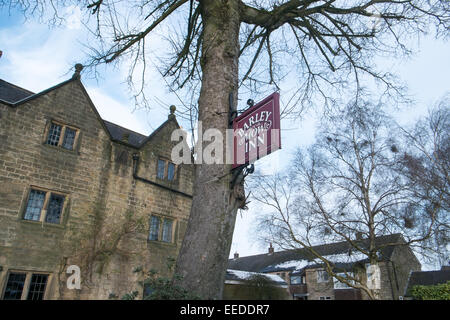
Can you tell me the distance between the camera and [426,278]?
28828mm

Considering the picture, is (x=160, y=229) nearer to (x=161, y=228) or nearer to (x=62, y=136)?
(x=161, y=228)

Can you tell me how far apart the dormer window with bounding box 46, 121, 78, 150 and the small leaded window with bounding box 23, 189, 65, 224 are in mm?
1978

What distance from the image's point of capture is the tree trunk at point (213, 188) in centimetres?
311

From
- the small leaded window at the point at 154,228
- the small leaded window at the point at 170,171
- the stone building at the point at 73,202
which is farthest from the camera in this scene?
the small leaded window at the point at 170,171

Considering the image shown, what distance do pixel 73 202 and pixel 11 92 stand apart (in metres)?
5.29

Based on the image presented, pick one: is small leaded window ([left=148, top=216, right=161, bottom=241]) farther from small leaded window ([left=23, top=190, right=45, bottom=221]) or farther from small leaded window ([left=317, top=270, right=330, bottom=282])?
small leaded window ([left=317, top=270, right=330, bottom=282])

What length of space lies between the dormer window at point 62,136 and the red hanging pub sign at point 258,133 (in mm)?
10160

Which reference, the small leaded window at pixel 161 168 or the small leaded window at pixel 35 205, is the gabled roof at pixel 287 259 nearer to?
the small leaded window at pixel 161 168

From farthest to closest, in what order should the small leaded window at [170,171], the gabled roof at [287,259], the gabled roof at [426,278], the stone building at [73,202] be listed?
the gabled roof at [287,259], the gabled roof at [426,278], the small leaded window at [170,171], the stone building at [73,202]

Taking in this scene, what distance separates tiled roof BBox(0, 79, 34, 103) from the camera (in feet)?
37.3

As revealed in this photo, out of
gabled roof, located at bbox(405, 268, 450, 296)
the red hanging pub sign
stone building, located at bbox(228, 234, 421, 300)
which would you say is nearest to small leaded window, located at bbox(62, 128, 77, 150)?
the red hanging pub sign

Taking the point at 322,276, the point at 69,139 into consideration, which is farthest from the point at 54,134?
the point at 322,276

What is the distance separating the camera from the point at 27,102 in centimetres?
1098

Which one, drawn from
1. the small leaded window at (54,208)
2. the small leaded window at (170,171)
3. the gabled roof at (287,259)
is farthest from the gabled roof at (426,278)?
the small leaded window at (54,208)
